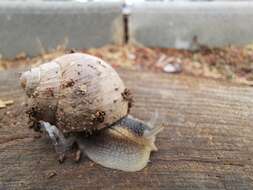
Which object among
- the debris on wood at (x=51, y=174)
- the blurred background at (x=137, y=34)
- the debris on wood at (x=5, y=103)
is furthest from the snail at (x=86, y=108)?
the blurred background at (x=137, y=34)

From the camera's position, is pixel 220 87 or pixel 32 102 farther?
→ pixel 220 87

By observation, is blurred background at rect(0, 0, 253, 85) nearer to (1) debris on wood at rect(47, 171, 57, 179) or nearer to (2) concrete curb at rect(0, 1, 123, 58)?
(2) concrete curb at rect(0, 1, 123, 58)

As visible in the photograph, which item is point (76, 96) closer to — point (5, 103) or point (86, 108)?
point (86, 108)

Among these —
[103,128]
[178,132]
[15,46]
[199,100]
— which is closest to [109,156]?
[103,128]

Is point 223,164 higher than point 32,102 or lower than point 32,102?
lower

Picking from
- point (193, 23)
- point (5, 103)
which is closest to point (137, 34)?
point (193, 23)

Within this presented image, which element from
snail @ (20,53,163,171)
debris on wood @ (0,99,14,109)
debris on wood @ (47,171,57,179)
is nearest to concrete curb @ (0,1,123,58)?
debris on wood @ (0,99,14,109)

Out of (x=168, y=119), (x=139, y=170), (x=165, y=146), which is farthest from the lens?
(x=168, y=119)

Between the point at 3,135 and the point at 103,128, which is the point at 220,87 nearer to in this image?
the point at 103,128

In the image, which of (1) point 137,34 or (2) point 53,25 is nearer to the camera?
(2) point 53,25
